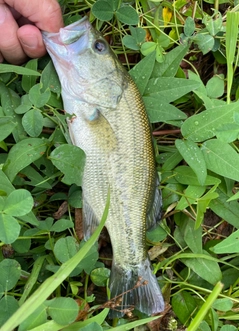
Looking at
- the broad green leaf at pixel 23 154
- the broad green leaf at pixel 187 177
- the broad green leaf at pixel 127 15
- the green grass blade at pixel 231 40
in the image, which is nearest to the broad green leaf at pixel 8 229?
the broad green leaf at pixel 23 154

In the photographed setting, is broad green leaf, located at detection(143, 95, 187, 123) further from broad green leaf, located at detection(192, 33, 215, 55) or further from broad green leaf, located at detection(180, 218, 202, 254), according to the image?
broad green leaf, located at detection(180, 218, 202, 254)

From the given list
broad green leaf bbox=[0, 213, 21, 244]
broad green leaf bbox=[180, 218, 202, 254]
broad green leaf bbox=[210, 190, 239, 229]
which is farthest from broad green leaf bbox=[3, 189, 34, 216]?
broad green leaf bbox=[210, 190, 239, 229]

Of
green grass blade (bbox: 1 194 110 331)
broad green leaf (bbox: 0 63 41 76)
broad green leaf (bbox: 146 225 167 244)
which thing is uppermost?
broad green leaf (bbox: 0 63 41 76)

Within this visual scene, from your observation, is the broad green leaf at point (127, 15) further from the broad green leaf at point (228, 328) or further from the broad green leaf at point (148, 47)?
the broad green leaf at point (228, 328)

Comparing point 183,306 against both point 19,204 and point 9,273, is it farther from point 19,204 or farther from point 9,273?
point 19,204

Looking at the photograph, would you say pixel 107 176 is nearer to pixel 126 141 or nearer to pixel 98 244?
pixel 126 141
